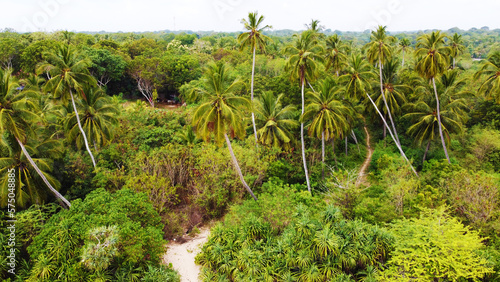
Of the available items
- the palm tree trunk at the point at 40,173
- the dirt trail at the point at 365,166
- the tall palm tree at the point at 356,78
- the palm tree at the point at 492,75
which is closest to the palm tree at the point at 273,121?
the tall palm tree at the point at 356,78

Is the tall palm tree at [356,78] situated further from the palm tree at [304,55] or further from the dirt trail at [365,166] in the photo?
the dirt trail at [365,166]

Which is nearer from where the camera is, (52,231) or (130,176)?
(52,231)

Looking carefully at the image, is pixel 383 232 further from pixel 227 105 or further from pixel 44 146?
pixel 44 146

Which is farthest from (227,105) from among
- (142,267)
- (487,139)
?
(487,139)

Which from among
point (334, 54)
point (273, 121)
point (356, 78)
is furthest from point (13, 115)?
point (334, 54)

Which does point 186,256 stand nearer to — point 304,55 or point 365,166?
point 304,55

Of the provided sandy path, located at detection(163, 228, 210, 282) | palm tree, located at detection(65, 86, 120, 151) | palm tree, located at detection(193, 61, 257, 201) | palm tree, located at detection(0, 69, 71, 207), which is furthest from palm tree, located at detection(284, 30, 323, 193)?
palm tree, located at detection(0, 69, 71, 207)
